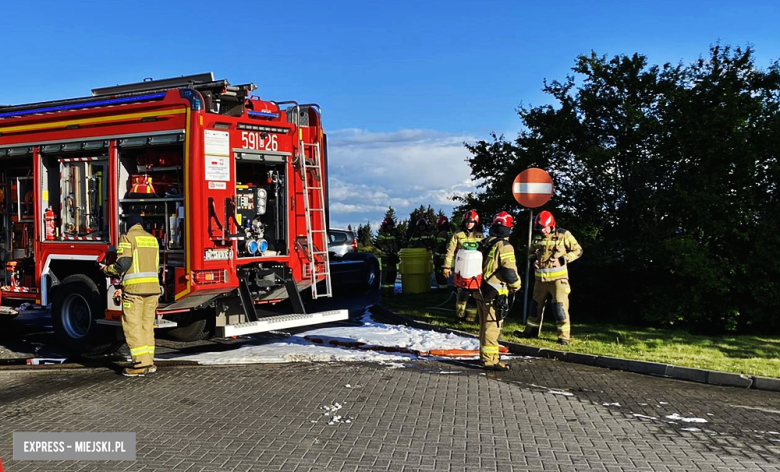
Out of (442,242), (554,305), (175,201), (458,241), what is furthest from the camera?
(442,242)

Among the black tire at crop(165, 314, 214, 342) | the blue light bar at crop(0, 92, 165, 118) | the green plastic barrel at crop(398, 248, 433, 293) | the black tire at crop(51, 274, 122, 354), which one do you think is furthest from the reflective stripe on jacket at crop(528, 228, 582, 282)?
the black tire at crop(51, 274, 122, 354)

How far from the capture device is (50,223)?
405 inches

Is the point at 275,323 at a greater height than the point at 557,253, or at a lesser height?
lesser

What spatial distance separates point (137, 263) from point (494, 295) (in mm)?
4221

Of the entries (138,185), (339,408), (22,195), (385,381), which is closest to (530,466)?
(339,408)

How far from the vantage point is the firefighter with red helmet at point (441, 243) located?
15961mm

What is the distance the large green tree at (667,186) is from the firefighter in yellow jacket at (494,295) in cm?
350

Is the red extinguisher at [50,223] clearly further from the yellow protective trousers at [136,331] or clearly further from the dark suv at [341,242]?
the dark suv at [341,242]

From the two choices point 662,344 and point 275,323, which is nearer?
point 275,323

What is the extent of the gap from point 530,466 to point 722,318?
25.2 ft

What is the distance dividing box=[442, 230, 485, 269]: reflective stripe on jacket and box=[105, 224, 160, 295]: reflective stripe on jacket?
14.1ft

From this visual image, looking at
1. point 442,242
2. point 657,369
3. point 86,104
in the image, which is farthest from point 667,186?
point 86,104

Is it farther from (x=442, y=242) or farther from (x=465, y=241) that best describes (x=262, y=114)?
(x=442, y=242)

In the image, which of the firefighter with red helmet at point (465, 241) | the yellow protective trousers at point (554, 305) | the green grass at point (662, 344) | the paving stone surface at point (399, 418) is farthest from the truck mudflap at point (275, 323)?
the yellow protective trousers at point (554, 305)
